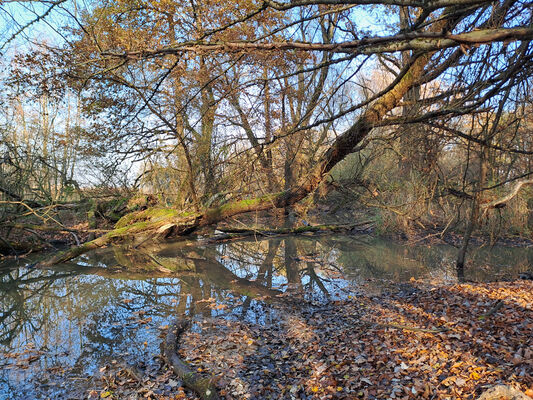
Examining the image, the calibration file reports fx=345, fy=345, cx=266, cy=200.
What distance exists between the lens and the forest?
364 centimetres

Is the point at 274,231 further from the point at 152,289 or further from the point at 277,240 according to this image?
the point at 152,289

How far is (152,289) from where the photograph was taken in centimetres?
770

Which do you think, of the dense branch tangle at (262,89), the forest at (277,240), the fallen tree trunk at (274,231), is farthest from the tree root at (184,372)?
the fallen tree trunk at (274,231)

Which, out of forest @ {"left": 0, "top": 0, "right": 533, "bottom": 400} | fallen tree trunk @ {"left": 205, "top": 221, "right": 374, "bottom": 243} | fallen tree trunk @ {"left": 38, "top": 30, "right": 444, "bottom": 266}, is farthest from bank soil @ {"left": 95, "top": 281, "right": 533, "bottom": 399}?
fallen tree trunk @ {"left": 205, "top": 221, "right": 374, "bottom": 243}

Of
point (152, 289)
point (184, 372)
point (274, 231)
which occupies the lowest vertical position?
point (184, 372)

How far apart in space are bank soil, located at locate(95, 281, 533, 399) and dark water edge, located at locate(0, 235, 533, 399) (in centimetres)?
54

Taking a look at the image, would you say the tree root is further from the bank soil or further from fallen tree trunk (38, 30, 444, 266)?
fallen tree trunk (38, 30, 444, 266)

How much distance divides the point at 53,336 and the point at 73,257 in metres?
5.46

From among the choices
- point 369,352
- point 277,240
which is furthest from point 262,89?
point 277,240

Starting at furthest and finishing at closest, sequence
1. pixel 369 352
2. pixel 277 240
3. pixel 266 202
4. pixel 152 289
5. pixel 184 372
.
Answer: pixel 277 240 < pixel 266 202 < pixel 152 289 < pixel 369 352 < pixel 184 372

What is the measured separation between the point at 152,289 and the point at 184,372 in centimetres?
414

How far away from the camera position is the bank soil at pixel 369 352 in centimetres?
338

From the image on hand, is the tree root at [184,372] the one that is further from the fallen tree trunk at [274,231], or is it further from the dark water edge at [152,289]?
the fallen tree trunk at [274,231]

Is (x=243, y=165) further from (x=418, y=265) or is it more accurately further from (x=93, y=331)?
(x=418, y=265)
